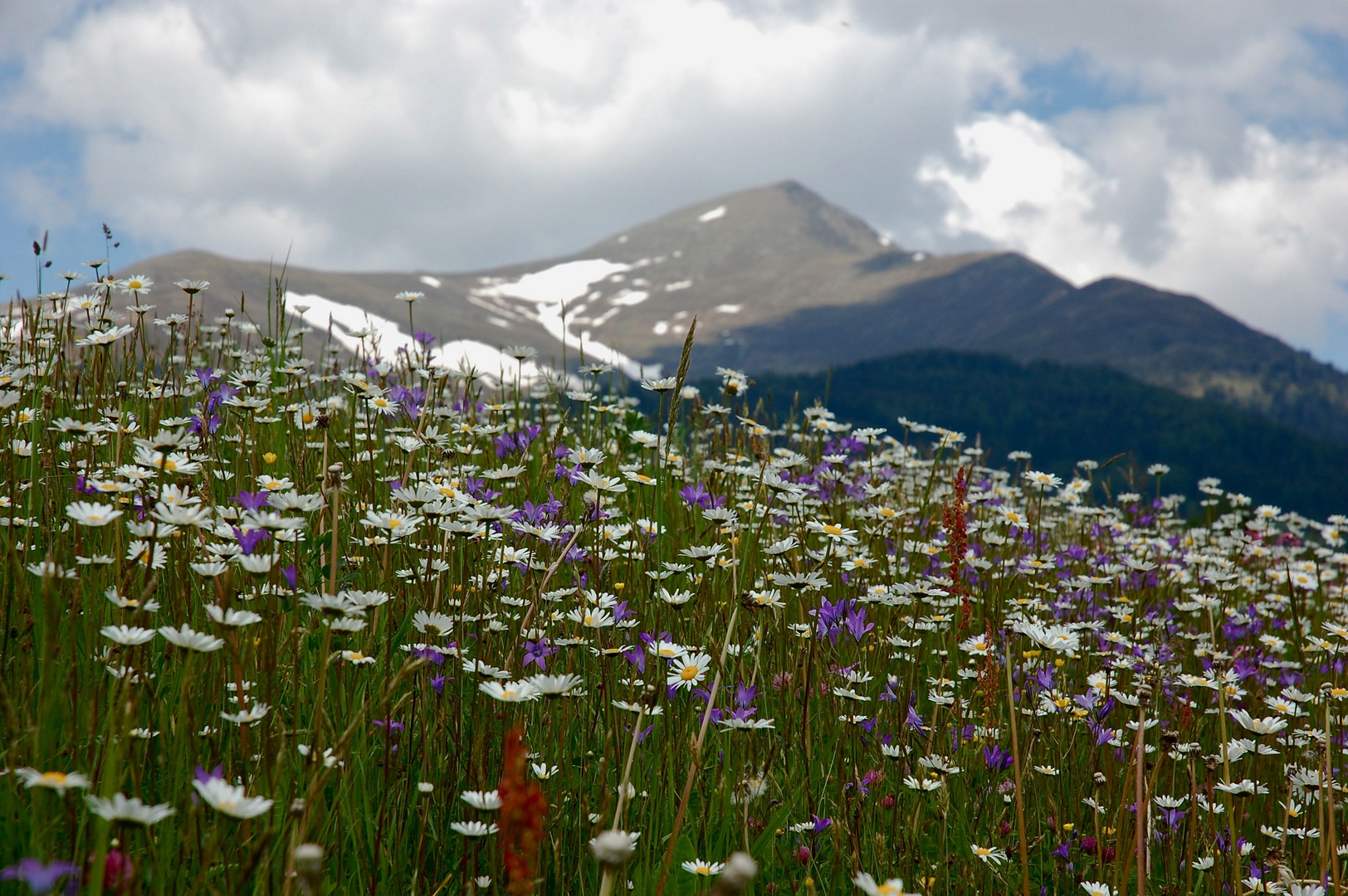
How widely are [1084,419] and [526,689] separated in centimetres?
13718

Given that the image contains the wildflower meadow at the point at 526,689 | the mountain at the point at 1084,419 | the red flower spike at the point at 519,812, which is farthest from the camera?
the mountain at the point at 1084,419

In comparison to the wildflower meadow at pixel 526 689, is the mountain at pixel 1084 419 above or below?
above

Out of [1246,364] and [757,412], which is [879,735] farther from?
[1246,364]

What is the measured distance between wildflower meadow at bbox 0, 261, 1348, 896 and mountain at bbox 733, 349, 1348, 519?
74011mm

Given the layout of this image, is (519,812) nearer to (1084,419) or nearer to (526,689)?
(526,689)

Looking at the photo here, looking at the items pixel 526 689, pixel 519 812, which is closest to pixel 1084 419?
pixel 526 689

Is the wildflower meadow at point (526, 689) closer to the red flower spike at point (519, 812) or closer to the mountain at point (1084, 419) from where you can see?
the red flower spike at point (519, 812)

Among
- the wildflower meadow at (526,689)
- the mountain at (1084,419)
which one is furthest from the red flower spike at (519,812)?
the mountain at (1084,419)

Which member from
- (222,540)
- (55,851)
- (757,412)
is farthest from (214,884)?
(757,412)

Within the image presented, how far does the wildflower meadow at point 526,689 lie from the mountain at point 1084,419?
7401 centimetres

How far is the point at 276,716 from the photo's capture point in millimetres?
2033

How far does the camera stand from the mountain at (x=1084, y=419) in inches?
3831

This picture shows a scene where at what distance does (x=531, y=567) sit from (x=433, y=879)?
Result: 98 centimetres

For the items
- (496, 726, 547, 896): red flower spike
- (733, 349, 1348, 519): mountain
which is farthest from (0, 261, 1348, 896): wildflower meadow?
(733, 349, 1348, 519): mountain
